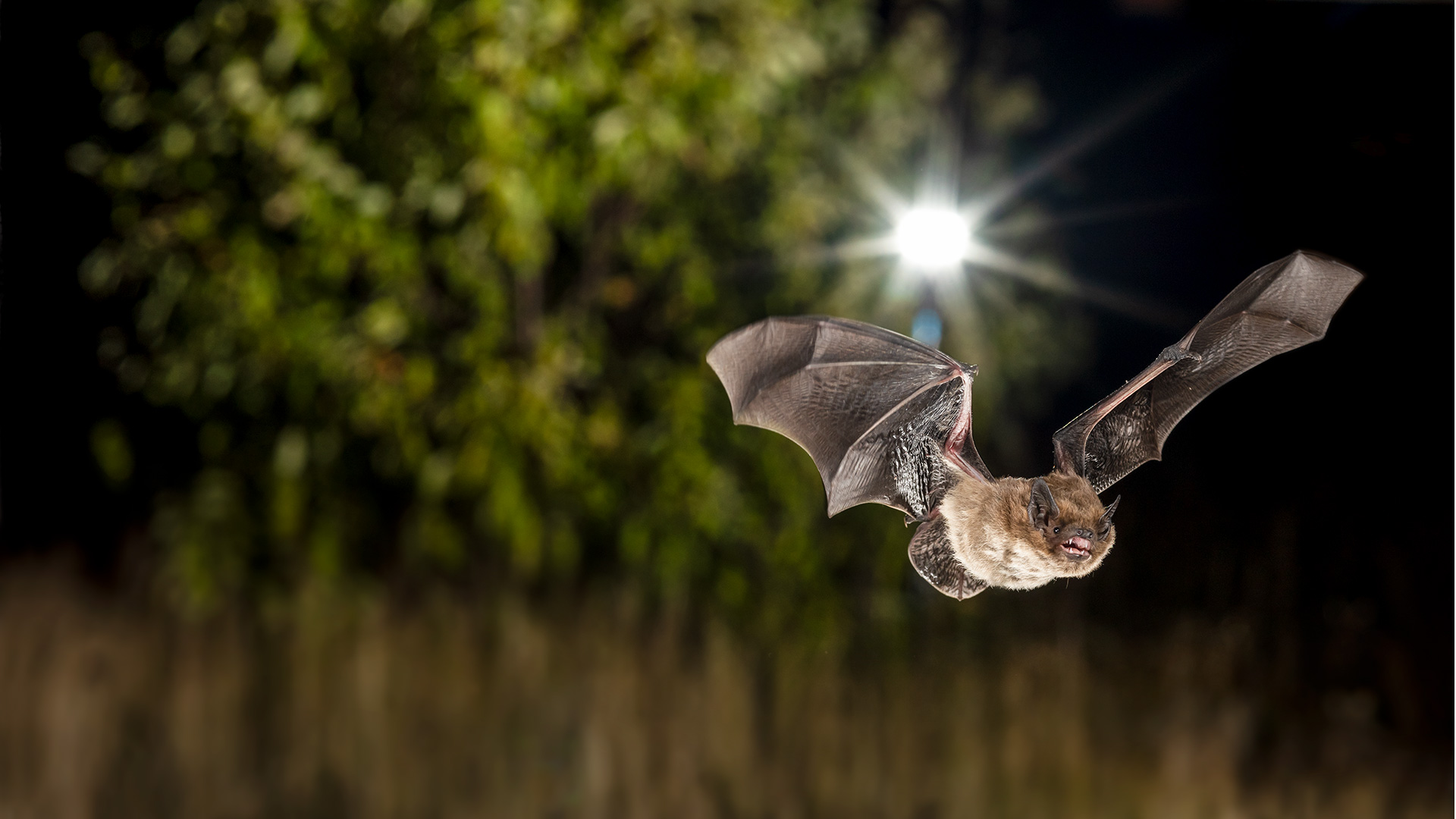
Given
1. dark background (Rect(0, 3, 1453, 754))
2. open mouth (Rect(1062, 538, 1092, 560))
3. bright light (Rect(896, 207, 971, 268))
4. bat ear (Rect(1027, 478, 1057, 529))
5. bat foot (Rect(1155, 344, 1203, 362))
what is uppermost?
dark background (Rect(0, 3, 1453, 754))

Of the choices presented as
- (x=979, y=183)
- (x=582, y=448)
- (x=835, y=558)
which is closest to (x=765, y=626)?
(x=835, y=558)

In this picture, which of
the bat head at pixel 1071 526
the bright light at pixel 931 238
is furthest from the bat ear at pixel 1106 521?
the bright light at pixel 931 238

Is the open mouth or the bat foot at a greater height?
the bat foot

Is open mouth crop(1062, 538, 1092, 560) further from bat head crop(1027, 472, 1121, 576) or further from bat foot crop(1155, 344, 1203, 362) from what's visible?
bat foot crop(1155, 344, 1203, 362)

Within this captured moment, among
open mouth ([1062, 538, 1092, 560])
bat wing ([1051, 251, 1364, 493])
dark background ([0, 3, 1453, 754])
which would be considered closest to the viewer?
open mouth ([1062, 538, 1092, 560])

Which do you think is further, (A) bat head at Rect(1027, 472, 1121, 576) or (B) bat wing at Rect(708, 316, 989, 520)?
(B) bat wing at Rect(708, 316, 989, 520)

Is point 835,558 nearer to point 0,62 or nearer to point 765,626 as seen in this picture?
point 765,626

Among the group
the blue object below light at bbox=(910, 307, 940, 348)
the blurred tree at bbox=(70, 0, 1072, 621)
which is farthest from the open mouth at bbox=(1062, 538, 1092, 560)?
the blurred tree at bbox=(70, 0, 1072, 621)
